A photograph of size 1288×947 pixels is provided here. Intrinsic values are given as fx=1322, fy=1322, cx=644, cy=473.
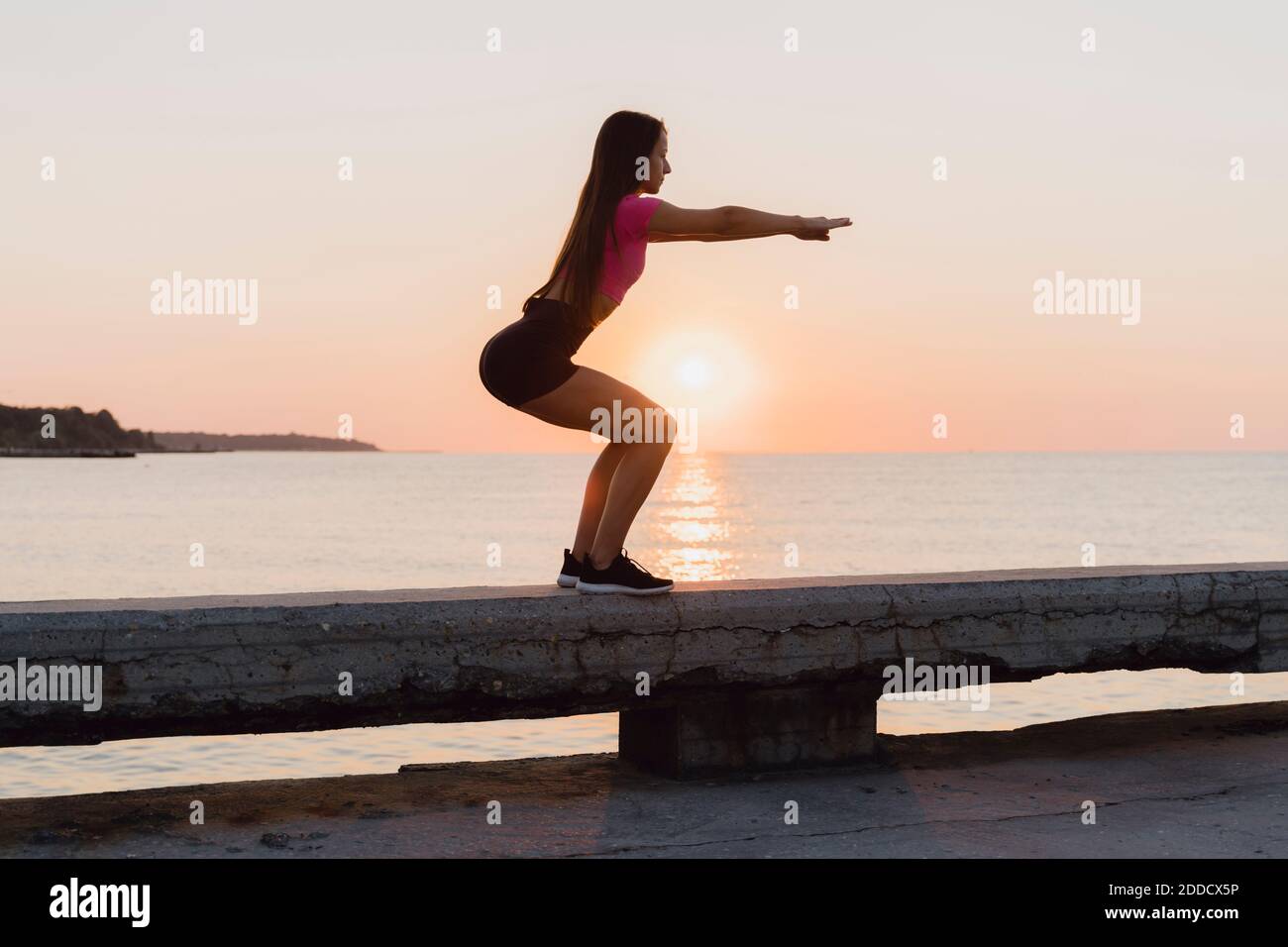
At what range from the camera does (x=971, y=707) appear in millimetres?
13727

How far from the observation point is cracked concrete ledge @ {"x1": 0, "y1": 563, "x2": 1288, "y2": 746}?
4656 mm

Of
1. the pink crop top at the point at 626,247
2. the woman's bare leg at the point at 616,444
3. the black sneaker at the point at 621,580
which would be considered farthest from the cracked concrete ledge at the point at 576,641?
the pink crop top at the point at 626,247

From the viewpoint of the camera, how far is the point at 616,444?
18.0 feet

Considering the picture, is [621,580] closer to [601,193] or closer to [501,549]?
[601,193]

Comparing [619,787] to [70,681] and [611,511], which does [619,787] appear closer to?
[611,511]

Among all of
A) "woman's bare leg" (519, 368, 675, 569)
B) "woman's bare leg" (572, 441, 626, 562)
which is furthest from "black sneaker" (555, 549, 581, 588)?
"woman's bare leg" (519, 368, 675, 569)

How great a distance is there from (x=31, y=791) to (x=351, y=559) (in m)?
29.6

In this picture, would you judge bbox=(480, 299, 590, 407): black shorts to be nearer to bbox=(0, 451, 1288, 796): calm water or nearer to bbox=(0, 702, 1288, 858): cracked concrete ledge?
bbox=(0, 702, 1288, 858): cracked concrete ledge

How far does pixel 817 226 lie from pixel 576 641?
72.8 inches

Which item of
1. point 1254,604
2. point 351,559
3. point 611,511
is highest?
point 611,511

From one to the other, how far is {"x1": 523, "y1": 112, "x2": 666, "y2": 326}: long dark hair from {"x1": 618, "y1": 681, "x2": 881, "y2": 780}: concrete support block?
1.75 meters
